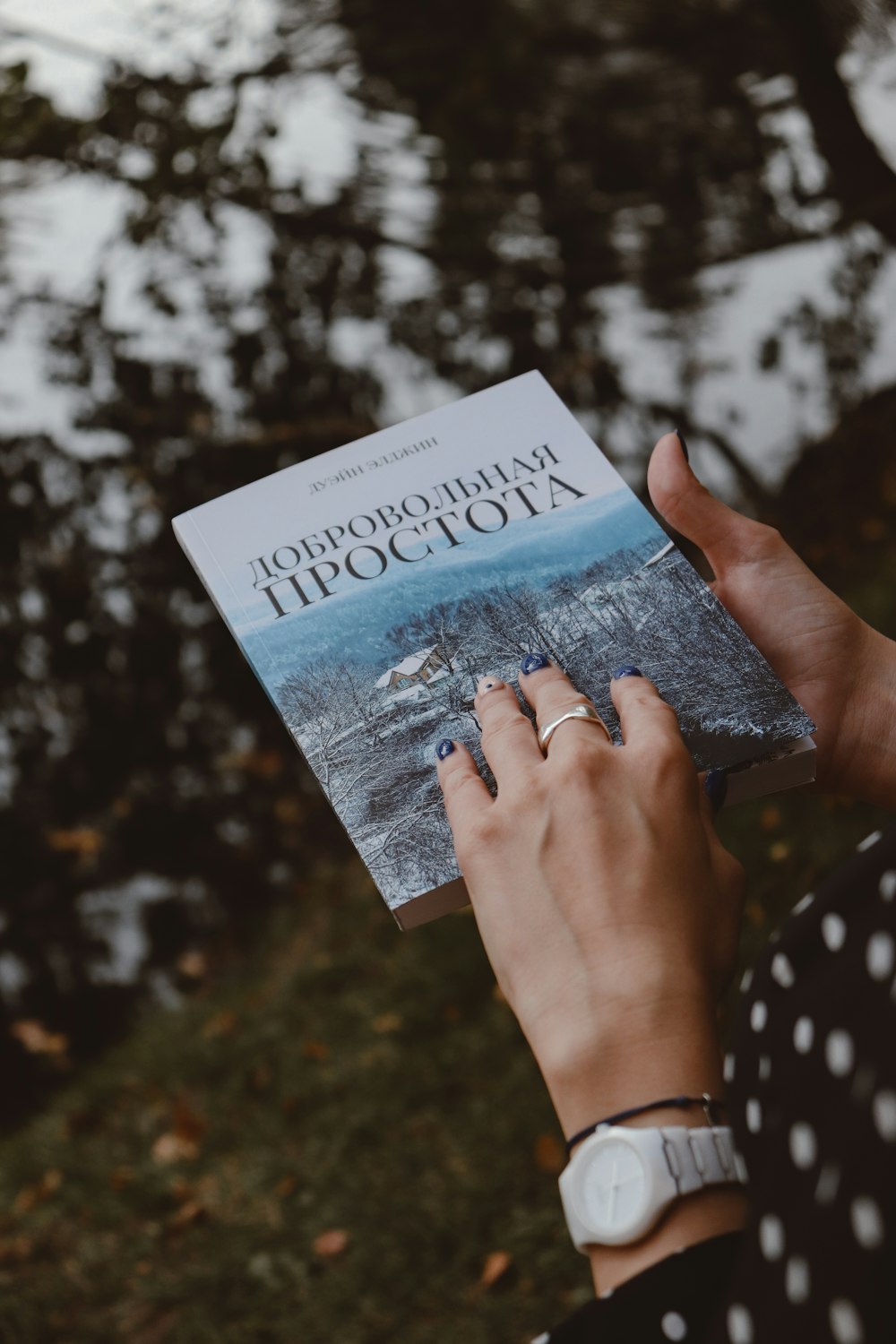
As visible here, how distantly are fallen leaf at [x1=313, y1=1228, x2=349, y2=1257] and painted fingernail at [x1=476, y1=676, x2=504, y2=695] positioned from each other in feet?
5.94

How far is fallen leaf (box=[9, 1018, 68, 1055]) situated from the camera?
3348 mm

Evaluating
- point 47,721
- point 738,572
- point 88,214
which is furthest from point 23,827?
point 738,572

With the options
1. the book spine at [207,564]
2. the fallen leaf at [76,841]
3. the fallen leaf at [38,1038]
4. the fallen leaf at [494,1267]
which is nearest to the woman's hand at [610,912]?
the book spine at [207,564]

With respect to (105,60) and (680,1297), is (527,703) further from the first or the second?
(105,60)

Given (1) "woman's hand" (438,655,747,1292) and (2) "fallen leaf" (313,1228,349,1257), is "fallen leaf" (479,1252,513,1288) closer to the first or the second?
(2) "fallen leaf" (313,1228,349,1257)

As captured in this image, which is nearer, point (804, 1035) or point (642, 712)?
point (804, 1035)

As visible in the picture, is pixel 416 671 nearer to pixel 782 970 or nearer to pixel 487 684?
pixel 487 684

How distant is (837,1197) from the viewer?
2.40 ft

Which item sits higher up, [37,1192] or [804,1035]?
[804,1035]

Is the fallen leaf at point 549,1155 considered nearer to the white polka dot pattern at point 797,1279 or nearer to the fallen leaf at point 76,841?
the white polka dot pattern at point 797,1279

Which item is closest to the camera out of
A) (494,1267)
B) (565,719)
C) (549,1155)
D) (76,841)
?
(565,719)

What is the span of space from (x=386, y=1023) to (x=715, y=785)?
6.60 ft

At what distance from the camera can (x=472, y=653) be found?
1219mm

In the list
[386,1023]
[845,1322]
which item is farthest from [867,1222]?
[386,1023]
